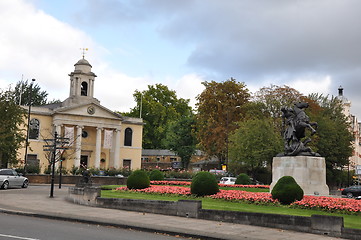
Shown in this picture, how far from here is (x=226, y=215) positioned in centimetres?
1647

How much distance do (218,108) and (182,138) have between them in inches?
790

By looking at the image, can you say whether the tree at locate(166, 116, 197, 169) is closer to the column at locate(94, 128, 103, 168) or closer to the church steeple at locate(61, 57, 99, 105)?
the column at locate(94, 128, 103, 168)

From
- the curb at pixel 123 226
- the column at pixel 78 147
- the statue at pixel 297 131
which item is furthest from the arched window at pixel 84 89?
the curb at pixel 123 226

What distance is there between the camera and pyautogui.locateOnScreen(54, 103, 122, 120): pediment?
6996cm

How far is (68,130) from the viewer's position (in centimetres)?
6725

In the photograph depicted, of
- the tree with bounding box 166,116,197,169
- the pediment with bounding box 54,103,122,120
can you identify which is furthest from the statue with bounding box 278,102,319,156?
the tree with bounding box 166,116,197,169

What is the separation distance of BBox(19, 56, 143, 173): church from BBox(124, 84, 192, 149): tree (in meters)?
18.6

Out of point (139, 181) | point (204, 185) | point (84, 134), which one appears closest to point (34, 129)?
point (84, 134)

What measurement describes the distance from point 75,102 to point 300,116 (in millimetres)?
54727

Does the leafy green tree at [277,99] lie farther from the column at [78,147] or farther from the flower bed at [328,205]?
the flower bed at [328,205]

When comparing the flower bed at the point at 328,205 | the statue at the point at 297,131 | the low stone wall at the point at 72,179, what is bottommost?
the low stone wall at the point at 72,179

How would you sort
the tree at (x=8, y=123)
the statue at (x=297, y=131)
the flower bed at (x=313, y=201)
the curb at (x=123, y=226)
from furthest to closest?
the tree at (x=8, y=123)
the statue at (x=297, y=131)
the flower bed at (x=313, y=201)
the curb at (x=123, y=226)

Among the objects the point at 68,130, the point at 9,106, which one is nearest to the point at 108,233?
the point at 9,106

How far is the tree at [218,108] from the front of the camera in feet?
198
